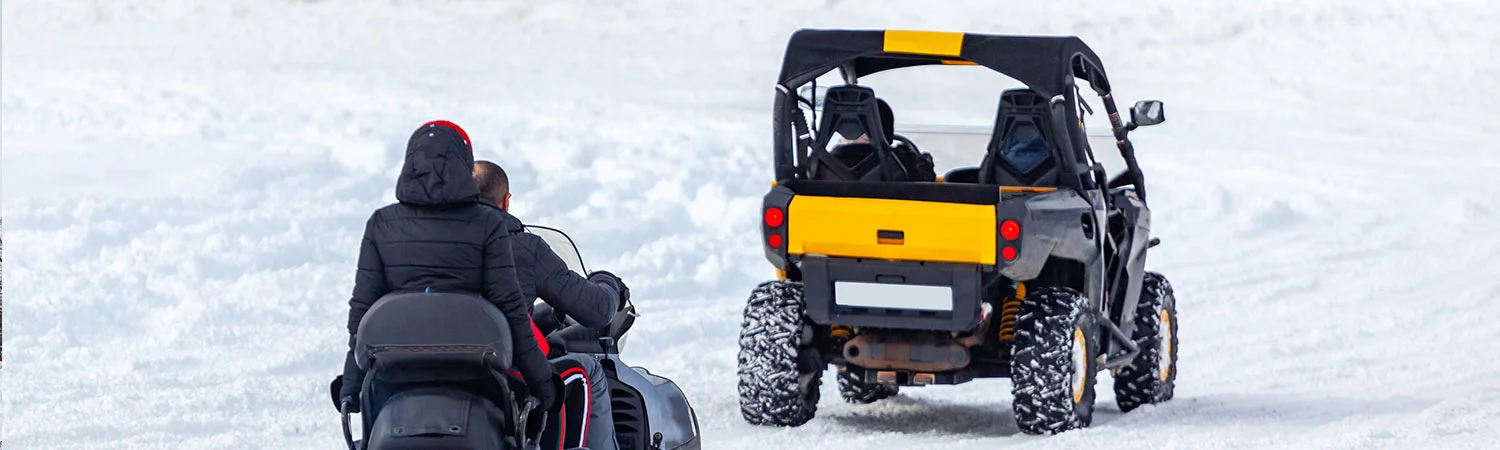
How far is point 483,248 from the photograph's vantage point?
14.0 ft

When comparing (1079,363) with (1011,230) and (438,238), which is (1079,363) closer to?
(1011,230)

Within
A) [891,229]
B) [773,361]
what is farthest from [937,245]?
[773,361]

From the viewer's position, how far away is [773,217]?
747cm

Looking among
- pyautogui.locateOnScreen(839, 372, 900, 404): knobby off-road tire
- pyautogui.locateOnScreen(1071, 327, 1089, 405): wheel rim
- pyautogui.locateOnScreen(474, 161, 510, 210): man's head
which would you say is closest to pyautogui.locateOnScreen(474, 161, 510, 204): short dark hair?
pyautogui.locateOnScreen(474, 161, 510, 210): man's head

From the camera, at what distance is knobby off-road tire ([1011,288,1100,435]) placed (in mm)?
7305

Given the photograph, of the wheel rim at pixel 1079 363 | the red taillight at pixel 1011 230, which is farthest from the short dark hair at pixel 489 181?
the wheel rim at pixel 1079 363

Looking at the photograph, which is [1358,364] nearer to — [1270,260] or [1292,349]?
[1292,349]

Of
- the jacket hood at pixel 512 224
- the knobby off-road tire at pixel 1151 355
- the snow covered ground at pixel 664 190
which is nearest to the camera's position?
the jacket hood at pixel 512 224

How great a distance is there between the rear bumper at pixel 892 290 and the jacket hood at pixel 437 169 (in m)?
3.29

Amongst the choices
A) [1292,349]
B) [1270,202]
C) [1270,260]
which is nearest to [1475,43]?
[1270,202]

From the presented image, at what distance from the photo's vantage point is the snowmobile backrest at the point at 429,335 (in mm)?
4172

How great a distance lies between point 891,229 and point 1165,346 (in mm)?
2101

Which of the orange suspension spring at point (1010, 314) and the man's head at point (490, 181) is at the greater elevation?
the man's head at point (490, 181)

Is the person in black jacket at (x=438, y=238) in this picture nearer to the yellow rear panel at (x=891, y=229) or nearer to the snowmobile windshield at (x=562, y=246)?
the snowmobile windshield at (x=562, y=246)
